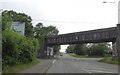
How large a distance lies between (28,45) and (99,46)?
104869 millimetres

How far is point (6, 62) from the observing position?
27.4 metres

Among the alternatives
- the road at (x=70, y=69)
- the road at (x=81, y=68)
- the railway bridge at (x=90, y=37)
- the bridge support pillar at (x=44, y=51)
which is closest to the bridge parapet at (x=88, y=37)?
the railway bridge at (x=90, y=37)

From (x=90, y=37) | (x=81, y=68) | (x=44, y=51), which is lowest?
(x=81, y=68)

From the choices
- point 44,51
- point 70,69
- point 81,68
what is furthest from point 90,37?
point 70,69

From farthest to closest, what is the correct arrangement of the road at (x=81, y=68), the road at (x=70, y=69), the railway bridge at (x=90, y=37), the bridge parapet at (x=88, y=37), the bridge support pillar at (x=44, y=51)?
the bridge support pillar at (x=44, y=51) → the bridge parapet at (x=88, y=37) → the railway bridge at (x=90, y=37) → the road at (x=81, y=68) → the road at (x=70, y=69)

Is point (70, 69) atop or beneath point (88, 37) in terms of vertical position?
beneath

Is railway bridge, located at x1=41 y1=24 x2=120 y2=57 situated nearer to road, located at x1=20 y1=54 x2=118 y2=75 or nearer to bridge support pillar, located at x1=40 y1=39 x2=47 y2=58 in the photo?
bridge support pillar, located at x1=40 y1=39 x2=47 y2=58

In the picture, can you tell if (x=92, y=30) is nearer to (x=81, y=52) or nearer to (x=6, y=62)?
(x=6, y=62)

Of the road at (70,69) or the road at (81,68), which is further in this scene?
the road at (81,68)

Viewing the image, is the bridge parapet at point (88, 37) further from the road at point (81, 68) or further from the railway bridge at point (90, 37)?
the road at point (81, 68)

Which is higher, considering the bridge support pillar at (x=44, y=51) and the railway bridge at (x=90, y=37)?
the railway bridge at (x=90, y=37)

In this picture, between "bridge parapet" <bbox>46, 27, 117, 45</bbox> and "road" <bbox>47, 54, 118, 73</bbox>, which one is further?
"bridge parapet" <bbox>46, 27, 117, 45</bbox>

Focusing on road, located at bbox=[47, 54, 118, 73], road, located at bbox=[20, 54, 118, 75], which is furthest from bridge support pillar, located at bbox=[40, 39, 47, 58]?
road, located at bbox=[20, 54, 118, 75]

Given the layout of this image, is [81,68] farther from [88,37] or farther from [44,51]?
[44,51]
